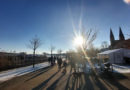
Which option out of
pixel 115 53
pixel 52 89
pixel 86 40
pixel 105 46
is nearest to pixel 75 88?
pixel 52 89

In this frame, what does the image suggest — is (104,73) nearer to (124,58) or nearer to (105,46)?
(124,58)

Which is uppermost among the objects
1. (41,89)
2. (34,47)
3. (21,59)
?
(34,47)

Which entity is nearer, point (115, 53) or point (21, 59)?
point (21, 59)

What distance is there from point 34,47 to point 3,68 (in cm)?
594

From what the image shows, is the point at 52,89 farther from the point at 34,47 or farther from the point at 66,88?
the point at 34,47

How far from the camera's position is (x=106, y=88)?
17.1ft

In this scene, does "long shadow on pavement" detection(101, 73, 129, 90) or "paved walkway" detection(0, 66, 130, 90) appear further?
"paved walkway" detection(0, 66, 130, 90)

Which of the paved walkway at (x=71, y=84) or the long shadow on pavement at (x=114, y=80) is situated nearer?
the long shadow on pavement at (x=114, y=80)

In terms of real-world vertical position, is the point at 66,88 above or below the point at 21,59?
below

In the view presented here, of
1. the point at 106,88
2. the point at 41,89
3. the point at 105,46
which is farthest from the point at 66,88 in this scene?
the point at 105,46

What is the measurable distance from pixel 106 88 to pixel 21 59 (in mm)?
15151

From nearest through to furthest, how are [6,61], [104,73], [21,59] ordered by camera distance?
1. [104,73]
2. [6,61]
3. [21,59]

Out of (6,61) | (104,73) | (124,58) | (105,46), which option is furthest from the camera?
(105,46)

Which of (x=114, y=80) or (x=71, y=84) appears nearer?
(x=71, y=84)
